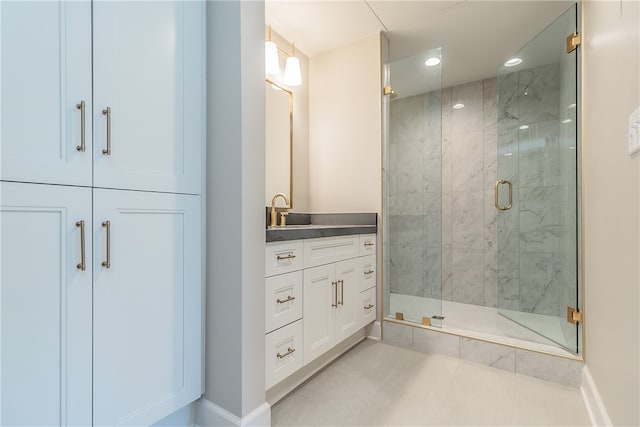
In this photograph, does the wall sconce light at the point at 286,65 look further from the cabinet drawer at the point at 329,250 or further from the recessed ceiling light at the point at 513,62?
the recessed ceiling light at the point at 513,62

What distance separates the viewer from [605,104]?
1.38 m

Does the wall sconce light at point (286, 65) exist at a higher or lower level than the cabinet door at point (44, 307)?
higher

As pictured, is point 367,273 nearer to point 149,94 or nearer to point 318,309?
point 318,309

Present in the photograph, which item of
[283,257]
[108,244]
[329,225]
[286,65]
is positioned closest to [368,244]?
[329,225]

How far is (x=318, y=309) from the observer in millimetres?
1791

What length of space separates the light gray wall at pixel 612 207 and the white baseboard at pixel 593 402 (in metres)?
0.04

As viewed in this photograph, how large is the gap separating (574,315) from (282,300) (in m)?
1.71

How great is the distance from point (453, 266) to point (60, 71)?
3.38m

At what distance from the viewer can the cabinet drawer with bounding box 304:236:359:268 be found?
68.2 inches

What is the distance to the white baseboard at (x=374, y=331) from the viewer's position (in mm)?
2438

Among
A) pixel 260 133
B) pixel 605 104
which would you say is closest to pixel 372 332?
pixel 260 133

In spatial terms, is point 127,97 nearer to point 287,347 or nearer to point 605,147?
point 287,347

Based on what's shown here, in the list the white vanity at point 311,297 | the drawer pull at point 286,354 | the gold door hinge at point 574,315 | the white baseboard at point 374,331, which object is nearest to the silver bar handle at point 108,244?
the white vanity at point 311,297

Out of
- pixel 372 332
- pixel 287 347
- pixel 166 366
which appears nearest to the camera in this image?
pixel 166 366
